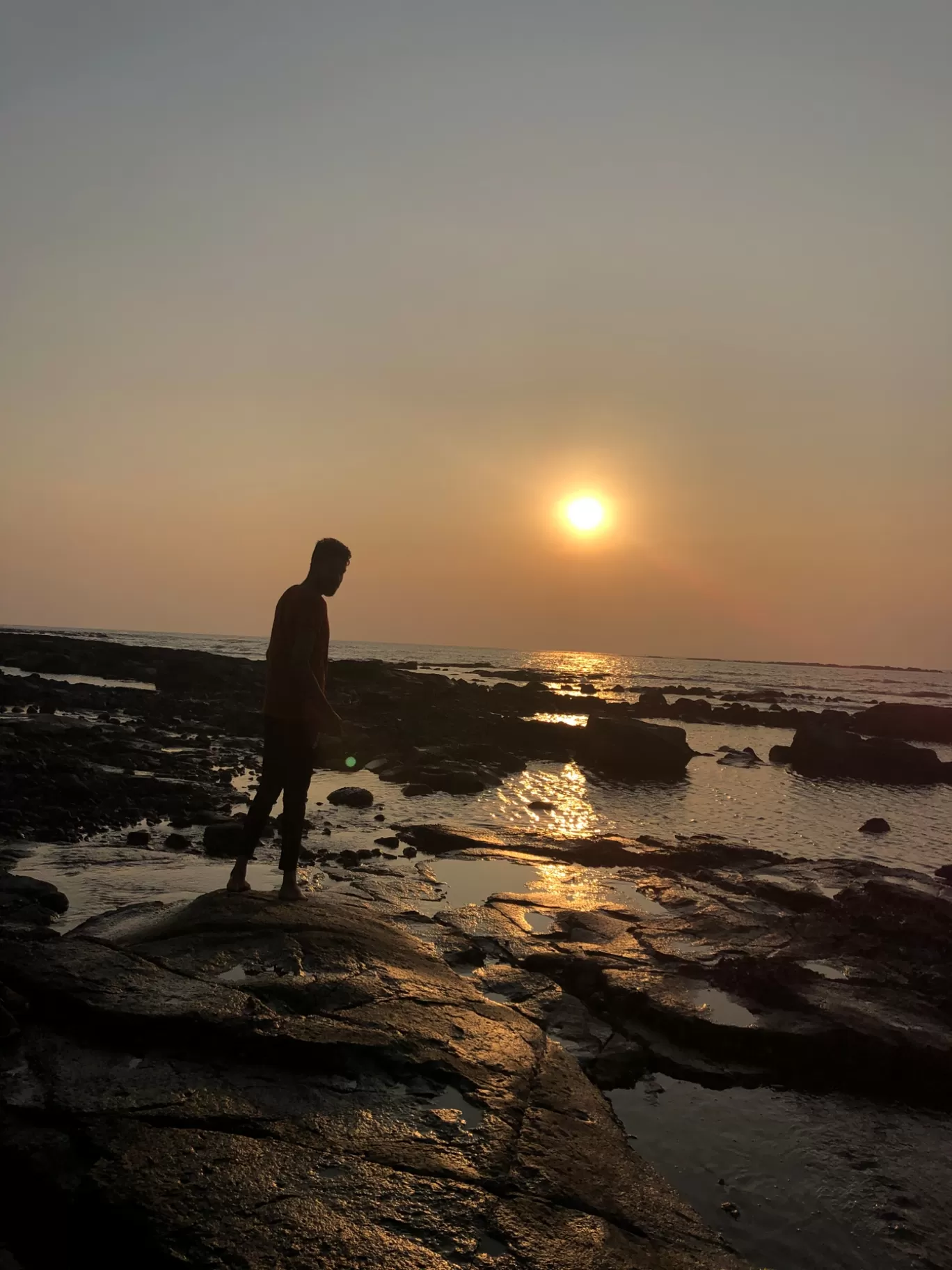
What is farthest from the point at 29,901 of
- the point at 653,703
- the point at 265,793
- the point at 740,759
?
the point at 653,703

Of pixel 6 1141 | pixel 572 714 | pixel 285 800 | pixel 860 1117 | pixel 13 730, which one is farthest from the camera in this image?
pixel 572 714

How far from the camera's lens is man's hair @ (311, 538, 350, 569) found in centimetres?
662

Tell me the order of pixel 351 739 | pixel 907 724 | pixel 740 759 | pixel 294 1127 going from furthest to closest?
pixel 907 724 → pixel 740 759 → pixel 351 739 → pixel 294 1127

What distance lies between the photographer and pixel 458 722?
28.5m

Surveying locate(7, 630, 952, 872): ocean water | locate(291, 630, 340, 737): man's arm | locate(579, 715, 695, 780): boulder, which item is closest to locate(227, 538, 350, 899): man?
locate(291, 630, 340, 737): man's arm

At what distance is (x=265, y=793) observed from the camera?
21.5 feet

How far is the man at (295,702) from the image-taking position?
651cm

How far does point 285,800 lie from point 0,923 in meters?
2.12

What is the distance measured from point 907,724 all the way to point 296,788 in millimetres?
39962

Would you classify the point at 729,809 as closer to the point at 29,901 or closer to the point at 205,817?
the point at 205,817

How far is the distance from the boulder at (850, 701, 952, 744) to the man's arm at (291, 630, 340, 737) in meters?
37.7

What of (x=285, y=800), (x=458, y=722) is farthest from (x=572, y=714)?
(x=285, y=800)

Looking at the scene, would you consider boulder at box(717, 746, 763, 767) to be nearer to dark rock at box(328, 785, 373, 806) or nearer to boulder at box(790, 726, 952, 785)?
boulder at box(790, 726, 952, 785)

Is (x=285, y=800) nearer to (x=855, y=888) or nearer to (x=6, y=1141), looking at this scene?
(x=6, y=1141)
